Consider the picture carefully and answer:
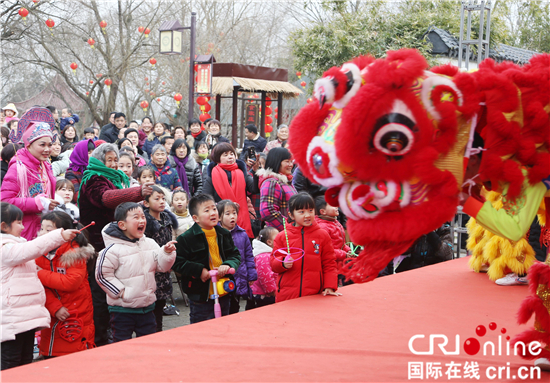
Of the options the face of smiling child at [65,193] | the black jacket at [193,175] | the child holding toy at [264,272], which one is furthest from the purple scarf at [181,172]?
the child holding toy at [264,272]

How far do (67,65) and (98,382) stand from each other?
14607 mm

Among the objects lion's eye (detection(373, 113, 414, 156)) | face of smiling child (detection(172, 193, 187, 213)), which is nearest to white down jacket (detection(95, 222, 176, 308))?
face of smiling child (detection(172, 193, 187, 213))

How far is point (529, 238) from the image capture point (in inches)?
143

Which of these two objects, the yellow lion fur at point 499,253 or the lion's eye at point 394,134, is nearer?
the lion's eye at point 394,134

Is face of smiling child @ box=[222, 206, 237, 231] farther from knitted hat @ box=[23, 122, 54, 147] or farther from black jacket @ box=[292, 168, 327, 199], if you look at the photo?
knitted hat @ box=[23, 122, 54, 147]

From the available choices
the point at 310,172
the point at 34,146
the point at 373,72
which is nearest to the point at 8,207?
the point at 34,146

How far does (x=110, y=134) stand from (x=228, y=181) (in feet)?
9.82

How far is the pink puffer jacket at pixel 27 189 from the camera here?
10.7 feet

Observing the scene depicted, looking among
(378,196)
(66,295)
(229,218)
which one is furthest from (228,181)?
(378,196)

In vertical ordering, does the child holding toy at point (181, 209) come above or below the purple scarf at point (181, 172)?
below

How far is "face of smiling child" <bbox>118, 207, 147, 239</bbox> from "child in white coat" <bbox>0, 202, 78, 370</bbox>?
0.45 metres

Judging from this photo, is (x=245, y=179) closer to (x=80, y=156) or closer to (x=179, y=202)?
(x=179, y=202)

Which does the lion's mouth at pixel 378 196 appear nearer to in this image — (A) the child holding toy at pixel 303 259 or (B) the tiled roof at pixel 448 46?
(A) the child holding toy at pixel 303 259

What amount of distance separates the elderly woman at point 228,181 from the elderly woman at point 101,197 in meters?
0.90
